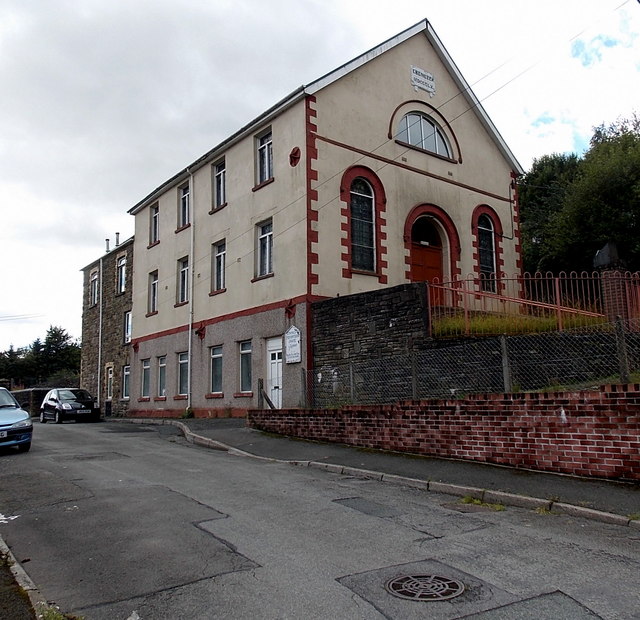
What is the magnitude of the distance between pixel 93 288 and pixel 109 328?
3902 millimetres

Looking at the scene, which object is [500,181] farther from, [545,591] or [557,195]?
[545,591]

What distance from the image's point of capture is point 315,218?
1852 centimetres

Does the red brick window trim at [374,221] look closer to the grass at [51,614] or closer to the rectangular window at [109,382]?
the grass at [51,614]

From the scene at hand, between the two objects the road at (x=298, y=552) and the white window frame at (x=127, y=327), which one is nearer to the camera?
the road at (x=298, y=552)

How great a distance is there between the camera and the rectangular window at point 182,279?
25266 mm

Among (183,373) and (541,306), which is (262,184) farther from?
(541,306)

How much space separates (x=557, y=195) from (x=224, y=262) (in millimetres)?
18737

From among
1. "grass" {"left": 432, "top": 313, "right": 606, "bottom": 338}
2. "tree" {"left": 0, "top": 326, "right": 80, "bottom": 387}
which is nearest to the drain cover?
"grass" {"left": 432, "top": 313, "right": 606, "bottom": 338}

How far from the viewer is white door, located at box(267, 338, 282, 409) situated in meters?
19.1

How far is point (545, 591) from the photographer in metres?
4.72

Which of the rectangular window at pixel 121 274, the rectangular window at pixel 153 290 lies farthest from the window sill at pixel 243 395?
the rectangular window at pixel 121 274

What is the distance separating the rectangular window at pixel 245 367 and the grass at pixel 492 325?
27.0ft

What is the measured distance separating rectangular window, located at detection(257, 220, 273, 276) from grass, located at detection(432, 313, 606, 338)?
296 inches

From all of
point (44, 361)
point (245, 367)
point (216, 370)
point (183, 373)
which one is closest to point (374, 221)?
point (245, 367)
